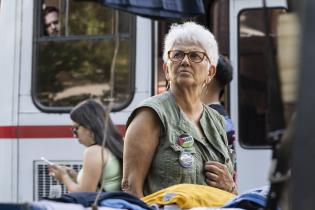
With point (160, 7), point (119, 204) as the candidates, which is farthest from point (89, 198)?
point (160, 7)

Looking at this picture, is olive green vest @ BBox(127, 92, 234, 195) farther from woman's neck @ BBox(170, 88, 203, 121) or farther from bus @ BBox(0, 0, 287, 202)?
bus @ BBox(0, 0, 287, 202)

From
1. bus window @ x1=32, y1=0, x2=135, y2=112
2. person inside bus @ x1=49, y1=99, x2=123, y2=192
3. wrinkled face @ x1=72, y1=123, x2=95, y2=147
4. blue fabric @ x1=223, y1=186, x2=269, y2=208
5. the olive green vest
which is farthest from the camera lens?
bus window @ x1=32, y1=0, x2=135, y2=112

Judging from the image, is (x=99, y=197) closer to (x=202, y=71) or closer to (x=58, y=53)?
(x=202, y=71)

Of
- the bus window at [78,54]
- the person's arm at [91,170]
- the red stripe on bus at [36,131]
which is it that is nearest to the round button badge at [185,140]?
the person's arm at [91,170]

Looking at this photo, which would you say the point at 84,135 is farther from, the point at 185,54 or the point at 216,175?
the point at 216,175

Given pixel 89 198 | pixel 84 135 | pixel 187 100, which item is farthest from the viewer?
pixel 84 135

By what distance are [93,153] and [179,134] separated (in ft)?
6.83

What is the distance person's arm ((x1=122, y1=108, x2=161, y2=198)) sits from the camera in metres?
3.58

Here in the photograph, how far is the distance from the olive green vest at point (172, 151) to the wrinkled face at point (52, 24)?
2.91m

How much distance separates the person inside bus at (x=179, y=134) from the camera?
357 centimetres

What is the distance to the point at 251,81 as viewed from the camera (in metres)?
6.09

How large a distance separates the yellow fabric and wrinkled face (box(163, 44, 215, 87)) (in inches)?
26.6

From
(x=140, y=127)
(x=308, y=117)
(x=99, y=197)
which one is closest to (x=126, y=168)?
(x=140, y=127)

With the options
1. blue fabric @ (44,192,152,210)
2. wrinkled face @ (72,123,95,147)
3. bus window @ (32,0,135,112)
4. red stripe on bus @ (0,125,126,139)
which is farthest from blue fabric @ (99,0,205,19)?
red stripe on bus @ (0,125,126,139)
